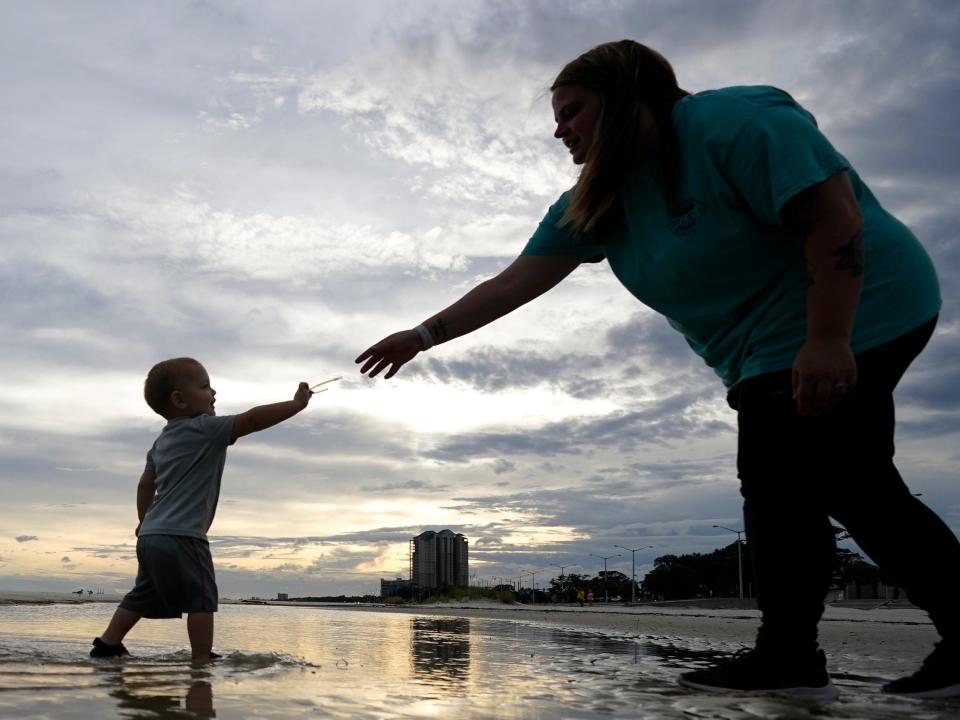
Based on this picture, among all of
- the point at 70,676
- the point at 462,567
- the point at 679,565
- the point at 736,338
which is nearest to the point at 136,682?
the point at 70,676

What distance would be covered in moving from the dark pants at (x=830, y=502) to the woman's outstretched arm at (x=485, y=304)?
1.15 meters

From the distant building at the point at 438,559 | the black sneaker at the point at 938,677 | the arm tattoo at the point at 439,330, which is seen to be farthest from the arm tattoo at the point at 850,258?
the distant building at the point at 438,559

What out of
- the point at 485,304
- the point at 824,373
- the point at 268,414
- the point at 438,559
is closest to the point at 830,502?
the point at 824,373

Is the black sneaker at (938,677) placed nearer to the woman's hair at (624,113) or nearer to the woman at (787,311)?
the woman at (787,311)

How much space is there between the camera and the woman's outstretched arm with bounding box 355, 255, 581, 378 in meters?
3.55

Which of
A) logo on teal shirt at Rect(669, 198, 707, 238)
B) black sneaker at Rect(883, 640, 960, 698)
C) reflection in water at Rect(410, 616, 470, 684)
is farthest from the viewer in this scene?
reflection in water at Rect(410, 616, 470, 684)

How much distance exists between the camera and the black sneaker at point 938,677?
2414 millimetres

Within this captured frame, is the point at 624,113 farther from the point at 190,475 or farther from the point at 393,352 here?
the point at 190,475

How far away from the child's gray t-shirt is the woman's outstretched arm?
4.24 feet

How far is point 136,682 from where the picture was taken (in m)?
2.54

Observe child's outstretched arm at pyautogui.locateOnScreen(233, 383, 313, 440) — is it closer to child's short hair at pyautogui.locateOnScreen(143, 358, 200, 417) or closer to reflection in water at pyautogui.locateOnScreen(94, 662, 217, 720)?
child's short hair at pyautogui.locateOnScreen(143, 358, 200, 417)

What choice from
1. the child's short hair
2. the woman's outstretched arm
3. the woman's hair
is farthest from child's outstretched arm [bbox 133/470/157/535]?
the woman's hair

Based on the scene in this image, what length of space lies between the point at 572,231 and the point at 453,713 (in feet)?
5.94

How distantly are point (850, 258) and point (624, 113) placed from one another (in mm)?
853
